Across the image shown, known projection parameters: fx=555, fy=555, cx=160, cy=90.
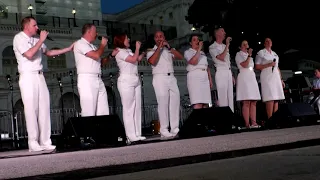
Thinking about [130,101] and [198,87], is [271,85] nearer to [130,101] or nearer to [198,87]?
[198,87]

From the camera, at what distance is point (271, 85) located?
11.2m

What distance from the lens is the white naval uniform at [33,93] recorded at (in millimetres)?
7852

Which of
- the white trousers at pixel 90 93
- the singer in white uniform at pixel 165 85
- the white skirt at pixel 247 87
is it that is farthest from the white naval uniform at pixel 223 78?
the white trousers at pixel 90 93

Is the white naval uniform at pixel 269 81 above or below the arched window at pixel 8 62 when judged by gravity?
below

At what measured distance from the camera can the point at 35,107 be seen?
795 cm

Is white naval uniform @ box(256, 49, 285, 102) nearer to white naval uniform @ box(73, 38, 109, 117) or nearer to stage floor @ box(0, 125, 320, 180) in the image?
white naval uniform @ box(73, 38, 109, 117)

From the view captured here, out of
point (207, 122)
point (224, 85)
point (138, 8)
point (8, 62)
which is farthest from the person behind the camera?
point (138, 8)

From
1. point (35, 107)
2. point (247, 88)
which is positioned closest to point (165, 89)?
point (247, 88)

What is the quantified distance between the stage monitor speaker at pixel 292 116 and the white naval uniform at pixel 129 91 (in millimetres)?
2800

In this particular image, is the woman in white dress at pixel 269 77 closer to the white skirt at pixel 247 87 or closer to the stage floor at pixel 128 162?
the white skirt at pixel 247 87

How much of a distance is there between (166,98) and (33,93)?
2.64 meters

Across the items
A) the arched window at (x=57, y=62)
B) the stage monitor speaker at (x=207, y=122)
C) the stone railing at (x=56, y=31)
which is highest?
the stone railing at (x=56, y=31)

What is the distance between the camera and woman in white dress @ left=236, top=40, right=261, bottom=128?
10812 mm

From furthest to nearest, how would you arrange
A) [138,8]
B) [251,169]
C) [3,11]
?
[138,8], [3,11], [251,169]
